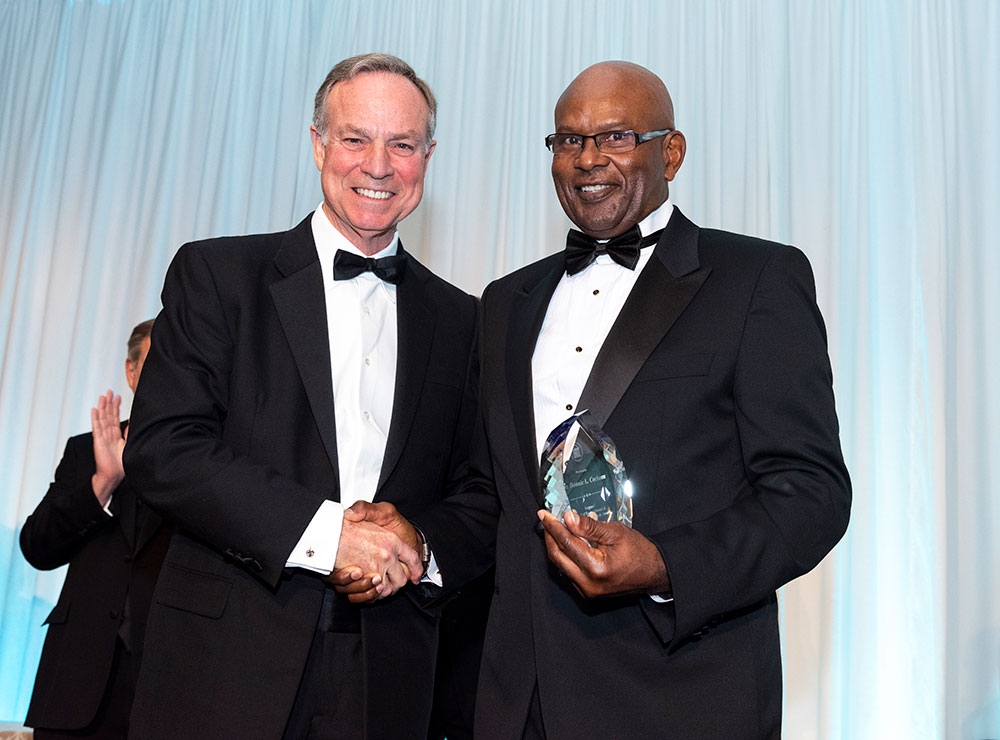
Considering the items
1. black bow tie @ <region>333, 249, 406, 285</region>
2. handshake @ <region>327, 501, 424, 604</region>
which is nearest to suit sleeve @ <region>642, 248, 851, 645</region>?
handshake @ <region>327, 501, 424, 604</region>

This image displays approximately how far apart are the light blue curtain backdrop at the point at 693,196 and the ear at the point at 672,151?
2574mm

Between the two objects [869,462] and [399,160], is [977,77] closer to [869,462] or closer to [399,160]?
[869,462]

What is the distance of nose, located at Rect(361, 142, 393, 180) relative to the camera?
8.95 feet

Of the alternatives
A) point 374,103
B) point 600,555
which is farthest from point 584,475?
point 374,103

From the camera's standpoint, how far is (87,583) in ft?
13.3

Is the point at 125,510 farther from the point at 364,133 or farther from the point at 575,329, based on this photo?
the point at 575,329

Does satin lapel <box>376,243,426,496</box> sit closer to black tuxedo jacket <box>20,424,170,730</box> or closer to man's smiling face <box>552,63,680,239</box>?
man's smiling face <box>552,63,680,239</box>

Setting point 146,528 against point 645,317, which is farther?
point 146,528

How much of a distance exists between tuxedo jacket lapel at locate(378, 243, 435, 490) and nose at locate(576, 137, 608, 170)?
61 centimetres

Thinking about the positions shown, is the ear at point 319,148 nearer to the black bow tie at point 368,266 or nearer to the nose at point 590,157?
the black bow tie at point 368,266

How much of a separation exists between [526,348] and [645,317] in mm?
316

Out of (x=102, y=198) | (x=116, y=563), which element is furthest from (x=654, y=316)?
(x=102, y=198)

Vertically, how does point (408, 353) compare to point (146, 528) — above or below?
above

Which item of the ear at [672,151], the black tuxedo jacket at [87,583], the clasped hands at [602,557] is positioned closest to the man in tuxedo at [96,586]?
the black tuxedo jacket at [87,583]
